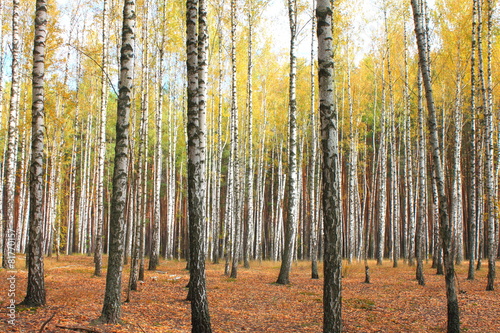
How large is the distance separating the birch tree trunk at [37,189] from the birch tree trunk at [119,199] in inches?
51.6

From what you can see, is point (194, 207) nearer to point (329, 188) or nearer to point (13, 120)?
point (329, 188)

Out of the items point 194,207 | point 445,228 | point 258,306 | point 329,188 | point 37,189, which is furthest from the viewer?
point 258,306

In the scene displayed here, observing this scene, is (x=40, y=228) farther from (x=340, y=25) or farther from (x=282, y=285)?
(x=340, y=25)

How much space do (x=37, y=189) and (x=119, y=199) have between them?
1631mm

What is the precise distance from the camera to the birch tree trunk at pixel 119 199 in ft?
19.1

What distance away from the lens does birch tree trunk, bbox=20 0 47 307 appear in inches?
246

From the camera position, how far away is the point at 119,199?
5887 mm

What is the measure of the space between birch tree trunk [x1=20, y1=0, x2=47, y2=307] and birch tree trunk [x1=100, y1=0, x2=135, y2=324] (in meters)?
1.31

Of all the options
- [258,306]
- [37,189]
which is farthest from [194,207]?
[258,306]

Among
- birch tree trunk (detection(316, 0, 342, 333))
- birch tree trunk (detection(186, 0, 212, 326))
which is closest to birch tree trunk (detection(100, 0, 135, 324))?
birch tree trunk (detection(186, 0, 212, 326))

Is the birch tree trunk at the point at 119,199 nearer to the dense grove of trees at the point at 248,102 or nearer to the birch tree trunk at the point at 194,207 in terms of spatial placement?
the dense grove of trees at the point at 248,102

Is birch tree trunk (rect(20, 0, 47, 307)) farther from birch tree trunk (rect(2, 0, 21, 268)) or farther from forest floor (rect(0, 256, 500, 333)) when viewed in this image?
birch tree trunk (rect(2, 0, 21, 268))

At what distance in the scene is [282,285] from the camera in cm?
1112

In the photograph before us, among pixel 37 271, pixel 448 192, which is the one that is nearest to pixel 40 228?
pixel 37 271
